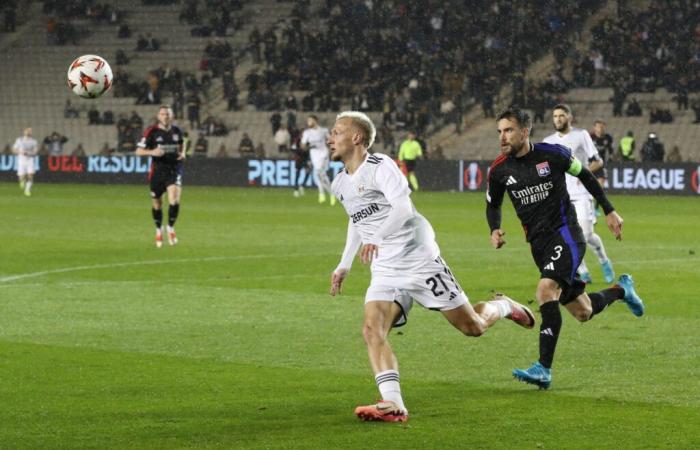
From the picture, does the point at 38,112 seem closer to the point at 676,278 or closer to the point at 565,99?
the point at 565,99

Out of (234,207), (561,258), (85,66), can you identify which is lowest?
(234,207)

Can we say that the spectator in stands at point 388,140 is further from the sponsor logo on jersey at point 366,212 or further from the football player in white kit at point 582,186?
the sponsor logo on jersey at point 366,212

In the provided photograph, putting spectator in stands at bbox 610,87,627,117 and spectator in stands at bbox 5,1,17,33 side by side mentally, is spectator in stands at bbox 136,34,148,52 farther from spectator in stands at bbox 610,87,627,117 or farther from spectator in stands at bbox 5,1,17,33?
spectator in stands at bbox 610,87,627,117

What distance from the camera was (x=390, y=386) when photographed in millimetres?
8305

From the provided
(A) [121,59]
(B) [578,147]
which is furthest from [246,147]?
(B) [578,147]

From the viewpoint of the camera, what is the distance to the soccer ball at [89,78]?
18.2 m

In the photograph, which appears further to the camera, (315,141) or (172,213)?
(315,141)

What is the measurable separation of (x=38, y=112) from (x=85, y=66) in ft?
134

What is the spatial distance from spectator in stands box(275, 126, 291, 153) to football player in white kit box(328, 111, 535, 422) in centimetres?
4004

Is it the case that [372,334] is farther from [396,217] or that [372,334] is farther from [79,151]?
[79,151]

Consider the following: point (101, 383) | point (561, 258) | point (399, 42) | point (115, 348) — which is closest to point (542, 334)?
point (561, 258)

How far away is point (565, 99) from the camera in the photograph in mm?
47562

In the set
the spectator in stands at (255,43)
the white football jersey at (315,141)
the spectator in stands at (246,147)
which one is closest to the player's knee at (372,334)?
the white football jersey at (315,141)

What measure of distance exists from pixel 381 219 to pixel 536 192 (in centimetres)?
173
